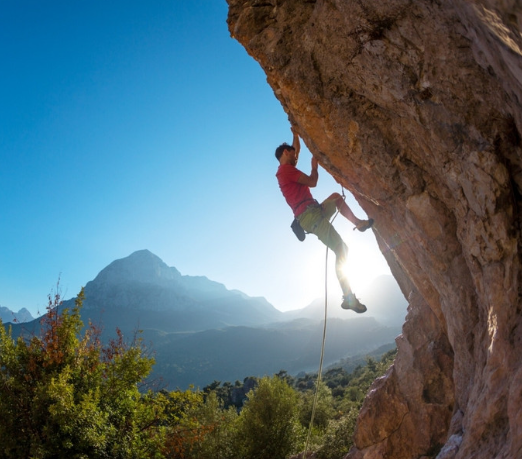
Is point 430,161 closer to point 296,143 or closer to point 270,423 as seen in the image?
point 296,143

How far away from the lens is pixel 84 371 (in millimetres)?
9945

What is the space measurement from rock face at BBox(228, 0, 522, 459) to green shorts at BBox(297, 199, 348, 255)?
639 millimetres

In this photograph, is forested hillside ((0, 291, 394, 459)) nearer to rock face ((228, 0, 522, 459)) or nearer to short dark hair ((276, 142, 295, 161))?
rock face ((228, 0, 522, 459))

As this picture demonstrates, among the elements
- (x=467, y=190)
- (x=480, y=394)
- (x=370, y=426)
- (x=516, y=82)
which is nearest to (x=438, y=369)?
(x=370, y=426)

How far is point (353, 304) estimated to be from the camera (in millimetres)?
6699

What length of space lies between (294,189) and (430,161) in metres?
2.91

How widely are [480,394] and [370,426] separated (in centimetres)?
487

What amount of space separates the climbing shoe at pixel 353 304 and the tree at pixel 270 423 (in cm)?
1547

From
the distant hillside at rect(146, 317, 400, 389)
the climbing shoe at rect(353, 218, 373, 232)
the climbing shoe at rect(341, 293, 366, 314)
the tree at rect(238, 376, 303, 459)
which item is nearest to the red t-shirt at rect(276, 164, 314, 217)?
the climbing shoe at rect(353, 218, 373, 232)

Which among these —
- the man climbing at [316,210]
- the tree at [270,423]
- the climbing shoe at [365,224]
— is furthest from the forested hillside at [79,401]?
the climbing shoe at [365,224]

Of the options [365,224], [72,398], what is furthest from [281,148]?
[72,398]

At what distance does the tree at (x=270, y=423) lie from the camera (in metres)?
18.2

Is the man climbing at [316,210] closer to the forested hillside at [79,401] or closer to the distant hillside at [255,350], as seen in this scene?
the forested hillside at [79,401]

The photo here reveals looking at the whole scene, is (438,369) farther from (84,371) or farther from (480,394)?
(84,371)
